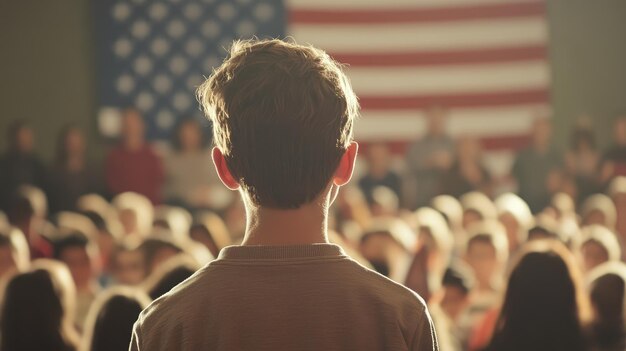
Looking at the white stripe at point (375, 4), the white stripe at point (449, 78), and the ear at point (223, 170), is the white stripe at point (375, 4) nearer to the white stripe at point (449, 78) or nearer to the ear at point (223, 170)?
the white stripe at point (449, 78)

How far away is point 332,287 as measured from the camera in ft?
4.86

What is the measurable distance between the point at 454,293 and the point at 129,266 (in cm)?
172

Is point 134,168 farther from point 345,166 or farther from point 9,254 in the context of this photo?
point 345,166

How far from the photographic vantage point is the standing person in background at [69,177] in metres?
10.5

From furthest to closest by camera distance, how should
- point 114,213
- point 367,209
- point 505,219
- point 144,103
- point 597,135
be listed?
point 597,135 < point 144,103 < point 367,209 < point 114,213 < point 505,219

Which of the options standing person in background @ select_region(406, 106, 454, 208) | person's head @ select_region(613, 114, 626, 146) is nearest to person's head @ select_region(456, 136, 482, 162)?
standing person in background @ select_region(406, 106, 454, 208)

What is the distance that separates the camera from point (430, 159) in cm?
1116

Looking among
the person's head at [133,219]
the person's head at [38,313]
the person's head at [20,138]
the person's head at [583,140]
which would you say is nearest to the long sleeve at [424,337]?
the person's head at [38,313]

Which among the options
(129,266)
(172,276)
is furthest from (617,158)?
(172,276)

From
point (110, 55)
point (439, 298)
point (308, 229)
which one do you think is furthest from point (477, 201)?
point (308, 229)

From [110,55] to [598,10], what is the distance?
5778mm

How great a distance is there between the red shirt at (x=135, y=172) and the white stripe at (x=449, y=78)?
132 inches

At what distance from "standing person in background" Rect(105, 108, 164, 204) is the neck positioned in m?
9.36

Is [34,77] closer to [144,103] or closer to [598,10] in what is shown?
[144,103]
